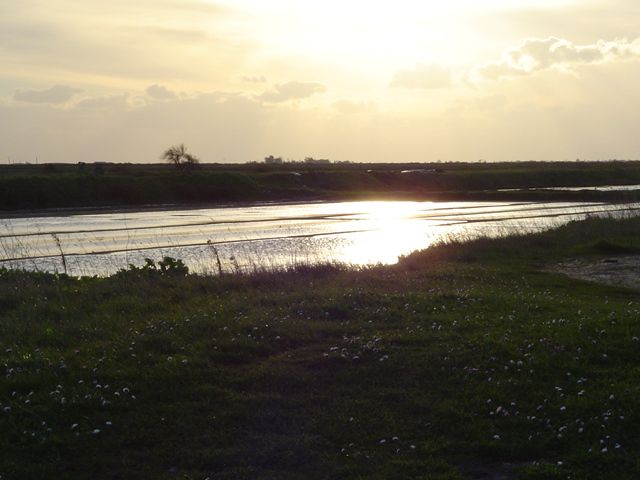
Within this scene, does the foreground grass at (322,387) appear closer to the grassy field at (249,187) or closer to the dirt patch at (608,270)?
the dirt patch at (608,270)

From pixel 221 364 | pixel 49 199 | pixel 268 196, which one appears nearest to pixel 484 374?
pixel 221 364

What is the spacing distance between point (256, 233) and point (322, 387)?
3072 cm

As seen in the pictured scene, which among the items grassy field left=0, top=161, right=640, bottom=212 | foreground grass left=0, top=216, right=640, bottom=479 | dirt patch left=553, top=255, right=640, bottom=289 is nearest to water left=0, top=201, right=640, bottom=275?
dirt patch left=553, top=255, right=640, bottom=289

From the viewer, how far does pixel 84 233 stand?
39.4m

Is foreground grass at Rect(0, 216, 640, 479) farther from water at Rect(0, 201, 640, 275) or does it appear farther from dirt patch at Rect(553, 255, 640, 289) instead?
water at Rect(0, 201, 640, 275)

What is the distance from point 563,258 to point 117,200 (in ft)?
157

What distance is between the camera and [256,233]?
39.4 m

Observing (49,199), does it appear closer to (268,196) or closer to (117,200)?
(117,200)

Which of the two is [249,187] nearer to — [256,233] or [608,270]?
[256,233]

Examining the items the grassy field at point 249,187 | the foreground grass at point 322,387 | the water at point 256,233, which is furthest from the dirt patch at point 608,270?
the grassy field at point 249,187

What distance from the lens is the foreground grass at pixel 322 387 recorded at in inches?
280

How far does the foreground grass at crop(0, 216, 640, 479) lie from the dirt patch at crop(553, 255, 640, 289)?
15.9 ft

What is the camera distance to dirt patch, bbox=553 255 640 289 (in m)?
18.5

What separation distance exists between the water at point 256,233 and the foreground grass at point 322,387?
24.0 feet
